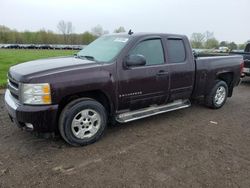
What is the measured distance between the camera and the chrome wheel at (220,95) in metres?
6.48

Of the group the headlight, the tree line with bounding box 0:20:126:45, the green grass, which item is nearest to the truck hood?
the headlight

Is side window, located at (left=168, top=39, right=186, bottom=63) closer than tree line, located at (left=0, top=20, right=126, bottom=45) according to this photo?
Yes

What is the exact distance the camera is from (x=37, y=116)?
147 inches

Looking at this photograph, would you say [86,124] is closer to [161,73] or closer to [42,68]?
[42,68]

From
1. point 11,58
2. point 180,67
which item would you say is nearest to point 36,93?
point 180,67

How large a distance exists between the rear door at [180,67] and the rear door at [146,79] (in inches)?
7.3

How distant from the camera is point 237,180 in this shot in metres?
3.29

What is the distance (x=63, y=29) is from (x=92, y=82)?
332ft

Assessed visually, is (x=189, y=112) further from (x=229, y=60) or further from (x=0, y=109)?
(x=0, y=109)

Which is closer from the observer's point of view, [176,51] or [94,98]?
[94,98]

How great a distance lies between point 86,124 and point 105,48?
1575 millimetres

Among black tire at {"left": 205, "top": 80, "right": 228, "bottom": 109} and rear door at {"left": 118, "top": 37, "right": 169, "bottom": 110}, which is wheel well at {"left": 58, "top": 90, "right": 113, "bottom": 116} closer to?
rear door at {"left": 118, "top": 37, "right": 169, "bottom": 110}

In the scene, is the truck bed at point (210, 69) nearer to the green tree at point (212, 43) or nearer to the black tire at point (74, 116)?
the black tire at point (74, 116)

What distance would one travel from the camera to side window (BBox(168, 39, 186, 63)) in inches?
206
